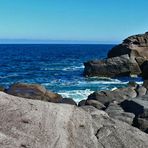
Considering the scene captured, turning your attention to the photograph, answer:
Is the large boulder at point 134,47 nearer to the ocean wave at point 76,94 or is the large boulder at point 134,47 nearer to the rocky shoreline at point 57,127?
the ocean wave at point 76,94

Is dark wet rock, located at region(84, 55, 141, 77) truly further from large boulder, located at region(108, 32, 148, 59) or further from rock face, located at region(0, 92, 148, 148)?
rock face, located at region(0, 92, 148, 148)

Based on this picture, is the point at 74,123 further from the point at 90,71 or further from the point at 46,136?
the point at 90,71

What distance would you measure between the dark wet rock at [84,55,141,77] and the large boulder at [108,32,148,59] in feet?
12.4

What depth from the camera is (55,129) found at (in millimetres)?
8820

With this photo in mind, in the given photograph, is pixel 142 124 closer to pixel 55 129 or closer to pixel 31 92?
pixel 55 129

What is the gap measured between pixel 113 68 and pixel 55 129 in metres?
46.4

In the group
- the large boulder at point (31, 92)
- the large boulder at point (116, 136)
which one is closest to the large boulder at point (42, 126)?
the large boulder at point (116, 136)

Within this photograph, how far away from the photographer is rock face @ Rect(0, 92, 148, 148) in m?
8.41

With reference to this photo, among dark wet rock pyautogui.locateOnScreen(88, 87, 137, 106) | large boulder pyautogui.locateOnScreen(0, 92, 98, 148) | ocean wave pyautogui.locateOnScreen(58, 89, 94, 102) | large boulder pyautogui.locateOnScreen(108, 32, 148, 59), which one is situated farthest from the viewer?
large boulder pyautogui.locateOnScreen(108, 32, 148, 59)

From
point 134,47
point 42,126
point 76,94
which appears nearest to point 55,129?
point 42,126

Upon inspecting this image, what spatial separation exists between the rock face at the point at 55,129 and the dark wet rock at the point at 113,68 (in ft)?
145

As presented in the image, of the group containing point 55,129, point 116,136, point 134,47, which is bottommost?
point 134,47

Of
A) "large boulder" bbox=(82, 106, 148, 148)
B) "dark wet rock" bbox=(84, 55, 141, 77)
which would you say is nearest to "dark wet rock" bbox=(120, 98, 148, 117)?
"large boulder" bbox=(82, 106, 148, 148)

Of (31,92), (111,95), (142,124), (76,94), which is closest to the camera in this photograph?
(142,124)
